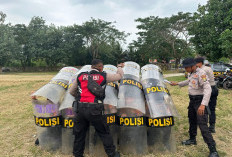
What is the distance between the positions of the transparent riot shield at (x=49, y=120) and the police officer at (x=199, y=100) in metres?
2.78

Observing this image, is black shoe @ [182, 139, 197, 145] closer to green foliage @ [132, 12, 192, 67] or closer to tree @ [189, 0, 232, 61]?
tree @ [189, 0, 232, 61]

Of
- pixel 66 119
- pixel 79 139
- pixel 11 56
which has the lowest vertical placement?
pixel 79 139

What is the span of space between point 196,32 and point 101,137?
13.6 metres

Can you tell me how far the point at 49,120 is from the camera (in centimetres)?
363

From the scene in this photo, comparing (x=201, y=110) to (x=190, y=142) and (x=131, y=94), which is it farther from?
(x=131, y=94)

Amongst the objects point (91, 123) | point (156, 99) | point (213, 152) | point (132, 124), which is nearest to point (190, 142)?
point (213, 152)

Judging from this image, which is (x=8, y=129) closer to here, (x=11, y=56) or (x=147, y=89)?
(x=147, y=89)

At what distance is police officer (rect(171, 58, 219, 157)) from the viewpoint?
336cm

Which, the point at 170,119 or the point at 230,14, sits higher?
the point at 230,14

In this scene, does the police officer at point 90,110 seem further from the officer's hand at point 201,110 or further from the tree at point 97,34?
the tree at point 97,34

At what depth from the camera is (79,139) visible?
327cm

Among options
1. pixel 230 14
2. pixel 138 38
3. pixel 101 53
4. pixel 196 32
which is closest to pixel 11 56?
pixel 101 53

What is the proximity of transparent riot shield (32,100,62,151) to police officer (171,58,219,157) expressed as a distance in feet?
9.10

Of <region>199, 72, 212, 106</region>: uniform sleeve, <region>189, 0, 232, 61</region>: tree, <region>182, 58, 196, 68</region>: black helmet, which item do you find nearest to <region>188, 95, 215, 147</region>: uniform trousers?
<region>199, 72, 212, 106</region>: uniform sleeve
